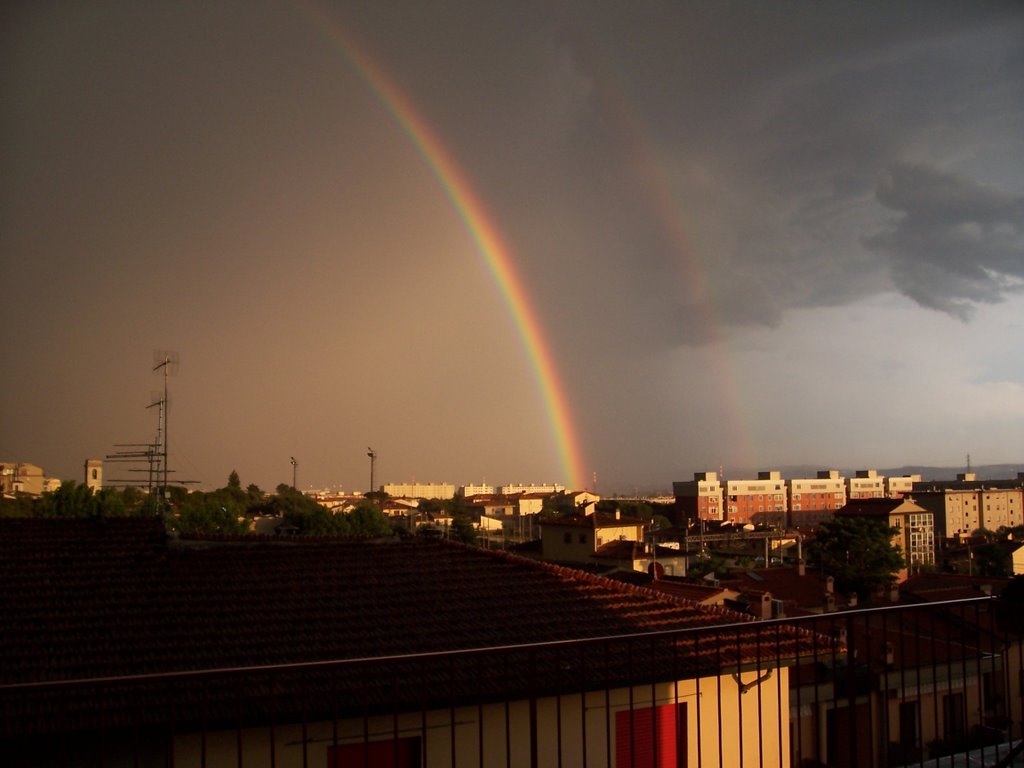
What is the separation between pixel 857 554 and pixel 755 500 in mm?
73020

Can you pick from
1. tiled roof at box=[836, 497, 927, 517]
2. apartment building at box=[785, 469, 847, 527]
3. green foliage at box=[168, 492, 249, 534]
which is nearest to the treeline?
green foliage at box=[168, 492, 249, 534]

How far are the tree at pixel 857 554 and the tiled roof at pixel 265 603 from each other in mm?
37496

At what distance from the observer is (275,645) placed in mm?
8414

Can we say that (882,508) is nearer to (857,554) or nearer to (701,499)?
(857,554)

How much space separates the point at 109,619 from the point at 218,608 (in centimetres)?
116

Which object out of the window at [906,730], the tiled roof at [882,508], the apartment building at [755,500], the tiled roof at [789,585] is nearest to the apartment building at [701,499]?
the apartment building at [755,500]

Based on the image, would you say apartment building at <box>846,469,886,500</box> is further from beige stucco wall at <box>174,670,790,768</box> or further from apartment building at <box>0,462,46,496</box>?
beige stucco wall at <box>174,670,790,768</box>

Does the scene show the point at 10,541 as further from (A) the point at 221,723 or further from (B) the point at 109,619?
(A) the point at 221,723

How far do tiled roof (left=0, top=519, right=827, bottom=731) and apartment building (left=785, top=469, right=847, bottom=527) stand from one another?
111m

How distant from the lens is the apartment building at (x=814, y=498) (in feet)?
380

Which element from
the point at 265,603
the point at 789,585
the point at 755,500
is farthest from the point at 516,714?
the point at 755,500

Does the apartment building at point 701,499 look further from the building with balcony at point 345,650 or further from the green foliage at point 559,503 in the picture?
the building with balcony at point 345,650

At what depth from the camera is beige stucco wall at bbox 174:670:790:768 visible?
22.3ft

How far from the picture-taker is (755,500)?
117688mm
